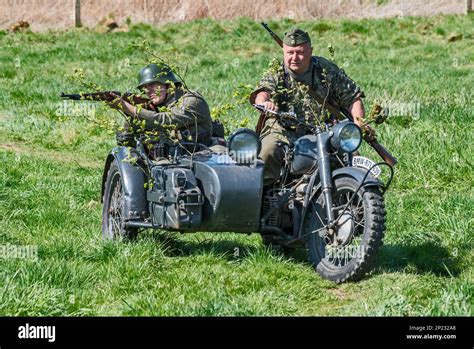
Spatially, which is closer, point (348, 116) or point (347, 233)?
point (347, 233)

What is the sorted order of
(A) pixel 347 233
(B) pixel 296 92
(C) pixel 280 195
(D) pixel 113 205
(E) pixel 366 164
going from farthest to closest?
(D) pixel 113 205 < (B) pixel 296 92 < (C) pixel 280 195 < (E) pixel 366 164 < (A) pixel 347 233

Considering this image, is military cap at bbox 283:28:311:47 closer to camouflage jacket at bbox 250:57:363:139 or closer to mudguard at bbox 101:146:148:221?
camouflage jacket at bbox 250:57:363:139

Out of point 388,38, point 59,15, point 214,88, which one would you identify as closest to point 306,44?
point 214,88

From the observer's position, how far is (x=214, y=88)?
1923 centimetres

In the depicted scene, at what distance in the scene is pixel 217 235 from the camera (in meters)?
9.46

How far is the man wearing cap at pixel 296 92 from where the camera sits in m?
8.36

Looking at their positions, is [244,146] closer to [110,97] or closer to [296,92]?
[296,92]

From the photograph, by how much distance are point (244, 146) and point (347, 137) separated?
80 cm

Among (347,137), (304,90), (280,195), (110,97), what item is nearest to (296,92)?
(304,90)

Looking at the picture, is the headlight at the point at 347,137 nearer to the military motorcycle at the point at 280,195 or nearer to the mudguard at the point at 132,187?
the military motorcycle at the point at 280,195

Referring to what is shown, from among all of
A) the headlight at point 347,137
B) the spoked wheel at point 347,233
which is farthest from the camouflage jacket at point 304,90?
the spoked wheel at point 347,233

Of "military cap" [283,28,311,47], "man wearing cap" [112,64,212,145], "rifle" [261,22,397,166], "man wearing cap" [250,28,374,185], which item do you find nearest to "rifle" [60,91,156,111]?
"man wearing cap" [112,64,212,145]

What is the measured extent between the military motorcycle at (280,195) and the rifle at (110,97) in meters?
0.34

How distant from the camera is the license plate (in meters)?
7.49
